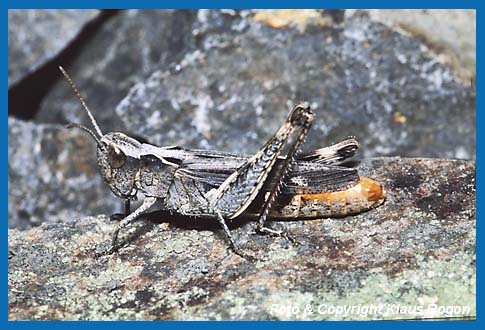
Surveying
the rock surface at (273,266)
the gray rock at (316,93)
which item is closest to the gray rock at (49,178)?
the gray rock at (316,93)

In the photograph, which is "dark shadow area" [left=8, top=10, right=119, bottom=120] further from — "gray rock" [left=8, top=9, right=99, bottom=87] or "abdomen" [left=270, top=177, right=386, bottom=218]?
"abdomen" [left=270, top=177, right=386, bottom=218]

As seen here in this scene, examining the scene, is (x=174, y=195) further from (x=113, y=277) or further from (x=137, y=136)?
(x=137, y=136)

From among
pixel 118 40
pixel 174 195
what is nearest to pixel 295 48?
pixel 118 40

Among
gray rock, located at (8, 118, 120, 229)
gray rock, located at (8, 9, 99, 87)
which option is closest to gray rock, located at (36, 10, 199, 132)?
gray rock, located at (8, 9, 99, 87)

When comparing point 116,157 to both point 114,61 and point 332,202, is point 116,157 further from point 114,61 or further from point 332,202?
point 114,61

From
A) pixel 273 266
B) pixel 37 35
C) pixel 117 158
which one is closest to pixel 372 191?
pixel 273 266

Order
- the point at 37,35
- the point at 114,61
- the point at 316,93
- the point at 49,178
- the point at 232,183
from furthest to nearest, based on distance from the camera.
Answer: the point at 114,61
the point at 37,35
the point at 49,178
the point at 316,93
the point at 232,183

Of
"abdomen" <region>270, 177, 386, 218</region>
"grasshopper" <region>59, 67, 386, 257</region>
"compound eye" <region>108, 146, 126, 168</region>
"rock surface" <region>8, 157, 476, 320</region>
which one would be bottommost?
"rock surface" <region>8, 157, 476, 320</region>
